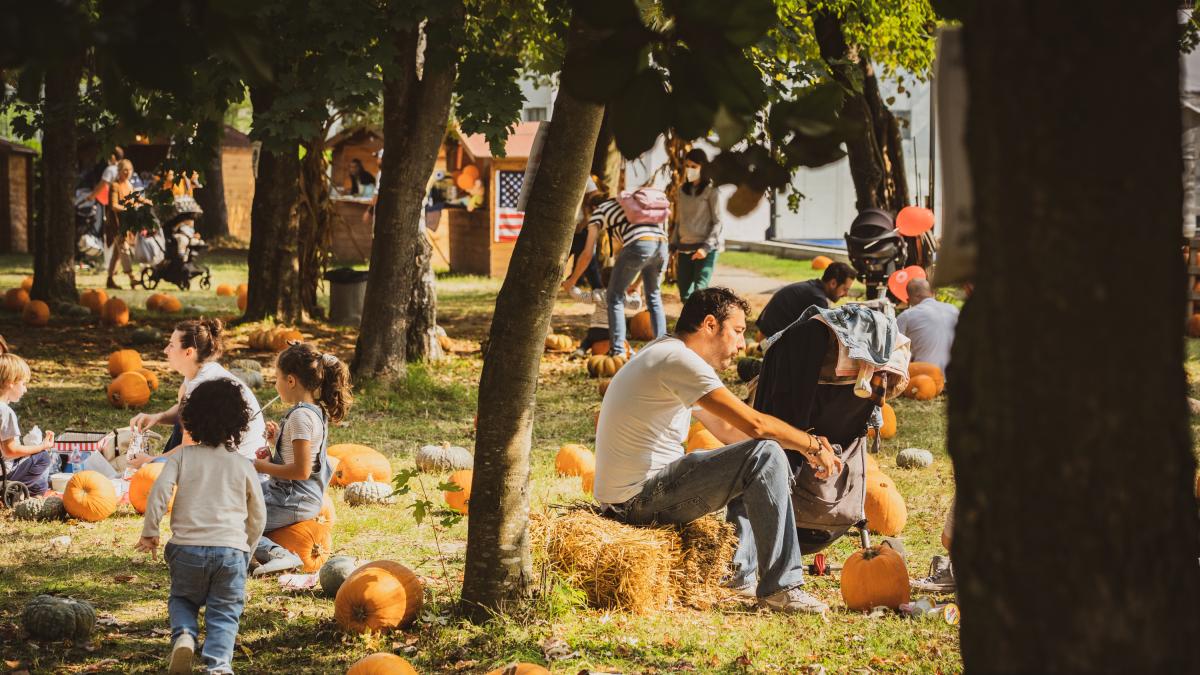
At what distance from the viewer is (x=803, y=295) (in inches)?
398

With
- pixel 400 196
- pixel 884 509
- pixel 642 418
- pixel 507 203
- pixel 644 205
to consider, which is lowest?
pixel 884 509

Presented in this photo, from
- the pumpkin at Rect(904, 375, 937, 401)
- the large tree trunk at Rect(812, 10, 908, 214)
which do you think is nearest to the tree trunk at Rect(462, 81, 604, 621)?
the pumpkin at Rect(904, 375, 937, 401)

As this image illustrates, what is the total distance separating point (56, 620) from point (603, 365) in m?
7.45

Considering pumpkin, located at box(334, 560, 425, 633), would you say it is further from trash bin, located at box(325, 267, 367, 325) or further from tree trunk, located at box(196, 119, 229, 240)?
tree trunk, located at box(196, 119, 229, 240)

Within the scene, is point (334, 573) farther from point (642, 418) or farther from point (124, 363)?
point (124, 363)

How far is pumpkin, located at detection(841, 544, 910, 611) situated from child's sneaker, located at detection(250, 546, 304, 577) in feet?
8.29

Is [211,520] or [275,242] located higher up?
[275,242]

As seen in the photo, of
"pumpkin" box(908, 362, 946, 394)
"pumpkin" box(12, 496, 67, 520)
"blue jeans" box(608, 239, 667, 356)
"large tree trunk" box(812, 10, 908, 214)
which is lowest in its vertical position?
"pumpkin" box(12, 496, 67, 520)

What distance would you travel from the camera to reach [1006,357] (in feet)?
6.18

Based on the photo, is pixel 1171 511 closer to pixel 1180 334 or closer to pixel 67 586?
pixel 1180 334

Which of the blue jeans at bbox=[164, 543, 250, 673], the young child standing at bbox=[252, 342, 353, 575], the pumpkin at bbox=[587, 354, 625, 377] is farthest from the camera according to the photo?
the pumpkin at bbox=[587, 354, 625, 377]

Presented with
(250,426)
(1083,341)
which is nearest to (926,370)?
(250,426)

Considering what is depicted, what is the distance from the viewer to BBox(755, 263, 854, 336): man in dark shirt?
10039 millimetres

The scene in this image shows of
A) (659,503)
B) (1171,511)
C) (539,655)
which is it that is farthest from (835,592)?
(1171,511)
